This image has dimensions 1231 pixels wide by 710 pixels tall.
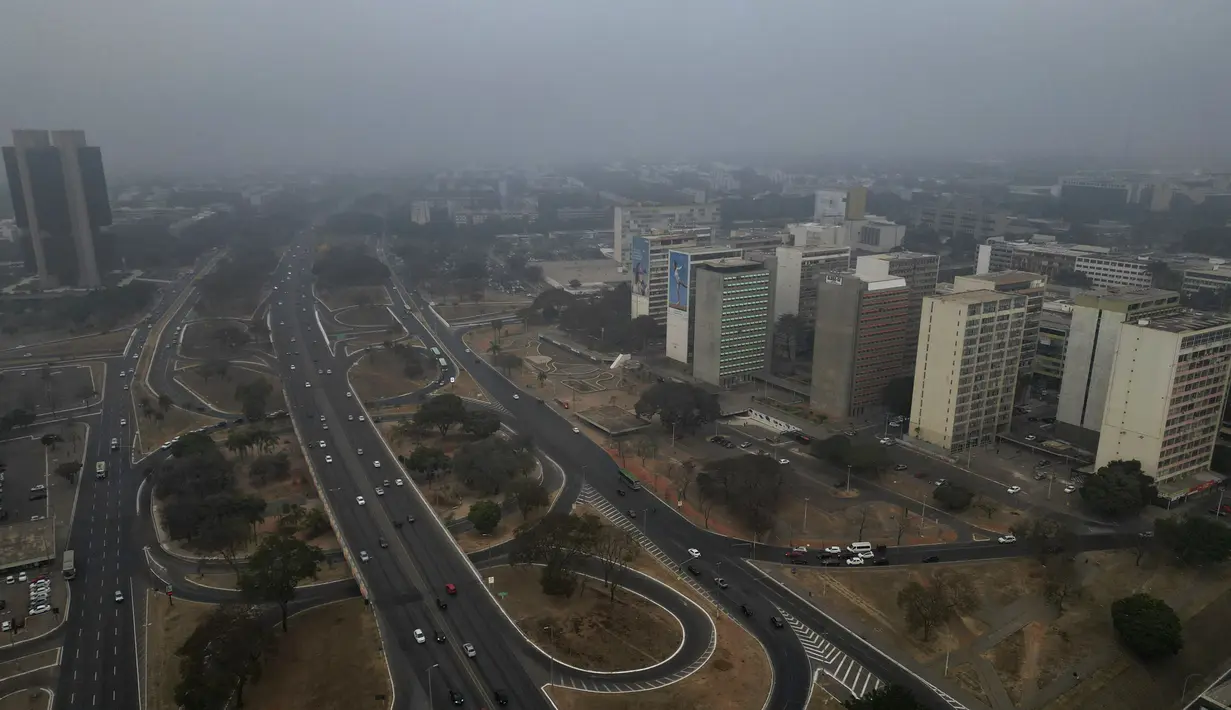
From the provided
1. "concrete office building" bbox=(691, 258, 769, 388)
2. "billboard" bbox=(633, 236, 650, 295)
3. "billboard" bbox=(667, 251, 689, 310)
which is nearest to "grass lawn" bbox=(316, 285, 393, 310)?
"billboard" bbox=(633, 236, 650, 295)

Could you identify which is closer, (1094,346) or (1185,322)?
(1185,322)

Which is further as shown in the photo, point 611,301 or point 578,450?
point 611,301

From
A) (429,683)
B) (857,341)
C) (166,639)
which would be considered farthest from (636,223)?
(429,683)

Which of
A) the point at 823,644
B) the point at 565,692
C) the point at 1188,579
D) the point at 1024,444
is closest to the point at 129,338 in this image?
the point at 565,692

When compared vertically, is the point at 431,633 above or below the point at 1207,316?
below

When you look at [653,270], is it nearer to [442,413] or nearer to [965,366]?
[442,413]

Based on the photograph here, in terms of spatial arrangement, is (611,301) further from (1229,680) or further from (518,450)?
(1229,680)

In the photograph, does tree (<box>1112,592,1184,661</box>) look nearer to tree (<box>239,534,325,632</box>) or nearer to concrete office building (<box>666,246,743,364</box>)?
tree (<box>239,534,325,632</box>)
